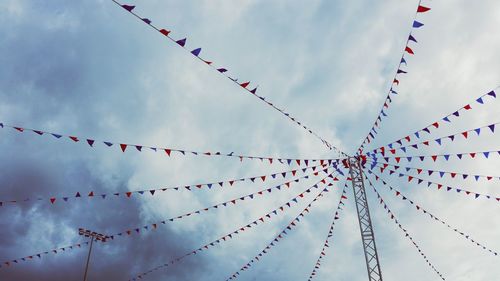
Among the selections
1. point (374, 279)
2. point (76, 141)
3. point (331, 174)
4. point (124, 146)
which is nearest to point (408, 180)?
point (331, 174)

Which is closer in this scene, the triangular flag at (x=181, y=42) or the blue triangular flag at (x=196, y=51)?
the triangular flag at (x=181, y=42)

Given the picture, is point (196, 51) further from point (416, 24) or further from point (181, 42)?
point (416, 24)

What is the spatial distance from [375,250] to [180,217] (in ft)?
25.6

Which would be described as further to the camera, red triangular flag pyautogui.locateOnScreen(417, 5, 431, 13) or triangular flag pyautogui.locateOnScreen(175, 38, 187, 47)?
red triangular flag pyautogui.locateOnScreen(417, 5, 431, 13)

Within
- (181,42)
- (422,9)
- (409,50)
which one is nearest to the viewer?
(181,42)

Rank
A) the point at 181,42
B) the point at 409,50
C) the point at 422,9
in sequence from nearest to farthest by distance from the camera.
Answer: the point at 181,42 → the point at 422,9 → the point at 409,50

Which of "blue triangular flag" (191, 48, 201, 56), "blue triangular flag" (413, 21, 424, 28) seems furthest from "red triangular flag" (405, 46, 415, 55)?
"blue triangular flag" (191, 48, 201, 56)

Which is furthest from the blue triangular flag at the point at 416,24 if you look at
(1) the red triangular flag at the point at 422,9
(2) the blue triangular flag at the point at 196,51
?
(2) the blue triangular flag at the point at 196,51

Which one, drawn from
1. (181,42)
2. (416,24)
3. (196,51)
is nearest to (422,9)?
(416,24)

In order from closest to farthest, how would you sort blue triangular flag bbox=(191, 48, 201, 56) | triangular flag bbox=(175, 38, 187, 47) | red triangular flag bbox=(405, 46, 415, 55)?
triangular flag bbox=(175, 38, 187, 47)
blue triangular flag bbox=(191, 48, 201, 56)
red triangular flag bbox=(405, 46, 415, 55)

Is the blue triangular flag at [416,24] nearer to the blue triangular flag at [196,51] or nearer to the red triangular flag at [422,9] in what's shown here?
the red triangular flag at [422,9]

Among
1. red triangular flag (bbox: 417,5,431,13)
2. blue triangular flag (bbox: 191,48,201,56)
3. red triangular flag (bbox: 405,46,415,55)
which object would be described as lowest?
red triangular flag (bbox: 405,46,415,55)

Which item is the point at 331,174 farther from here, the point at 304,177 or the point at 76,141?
the point at 76,141

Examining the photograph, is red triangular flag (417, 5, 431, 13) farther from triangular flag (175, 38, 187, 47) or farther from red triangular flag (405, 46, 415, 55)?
triangular flag (175, 38, 187, 47)
